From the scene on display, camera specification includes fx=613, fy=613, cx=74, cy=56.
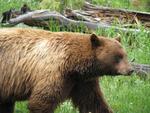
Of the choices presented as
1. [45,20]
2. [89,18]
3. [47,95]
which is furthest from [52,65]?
[89,18]

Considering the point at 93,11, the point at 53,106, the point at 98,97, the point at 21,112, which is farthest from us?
the point at 93,11

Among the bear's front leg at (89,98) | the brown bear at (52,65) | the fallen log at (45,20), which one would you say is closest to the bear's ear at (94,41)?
the brown bear at (52,65)

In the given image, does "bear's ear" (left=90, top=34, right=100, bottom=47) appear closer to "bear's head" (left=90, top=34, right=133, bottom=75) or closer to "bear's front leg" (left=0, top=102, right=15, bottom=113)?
"bear's head" (left=90, top=34, right=133, bottom=75)

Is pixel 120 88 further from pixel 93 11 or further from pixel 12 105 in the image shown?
pixel 93 11

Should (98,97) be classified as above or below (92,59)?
below

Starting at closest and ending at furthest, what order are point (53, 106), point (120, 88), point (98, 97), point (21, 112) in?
point (53, 106) < point (98, 97) < point (21, 112) < point (120, 88)

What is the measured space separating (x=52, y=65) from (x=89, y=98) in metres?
0.82

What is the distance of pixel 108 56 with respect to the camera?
803 centimetres

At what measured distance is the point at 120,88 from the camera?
33.3 ft

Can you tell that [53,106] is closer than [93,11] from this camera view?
Yes

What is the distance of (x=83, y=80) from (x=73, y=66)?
0.28 m

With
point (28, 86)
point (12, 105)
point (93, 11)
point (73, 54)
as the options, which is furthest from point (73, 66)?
point (93, 11)

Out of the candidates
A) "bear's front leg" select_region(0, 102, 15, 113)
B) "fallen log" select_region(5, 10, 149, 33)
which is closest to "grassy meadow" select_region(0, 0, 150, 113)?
"fallen log" select_region(5, 10, 149, 33)

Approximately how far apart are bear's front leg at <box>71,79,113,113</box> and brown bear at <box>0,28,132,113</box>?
0.01 metres
